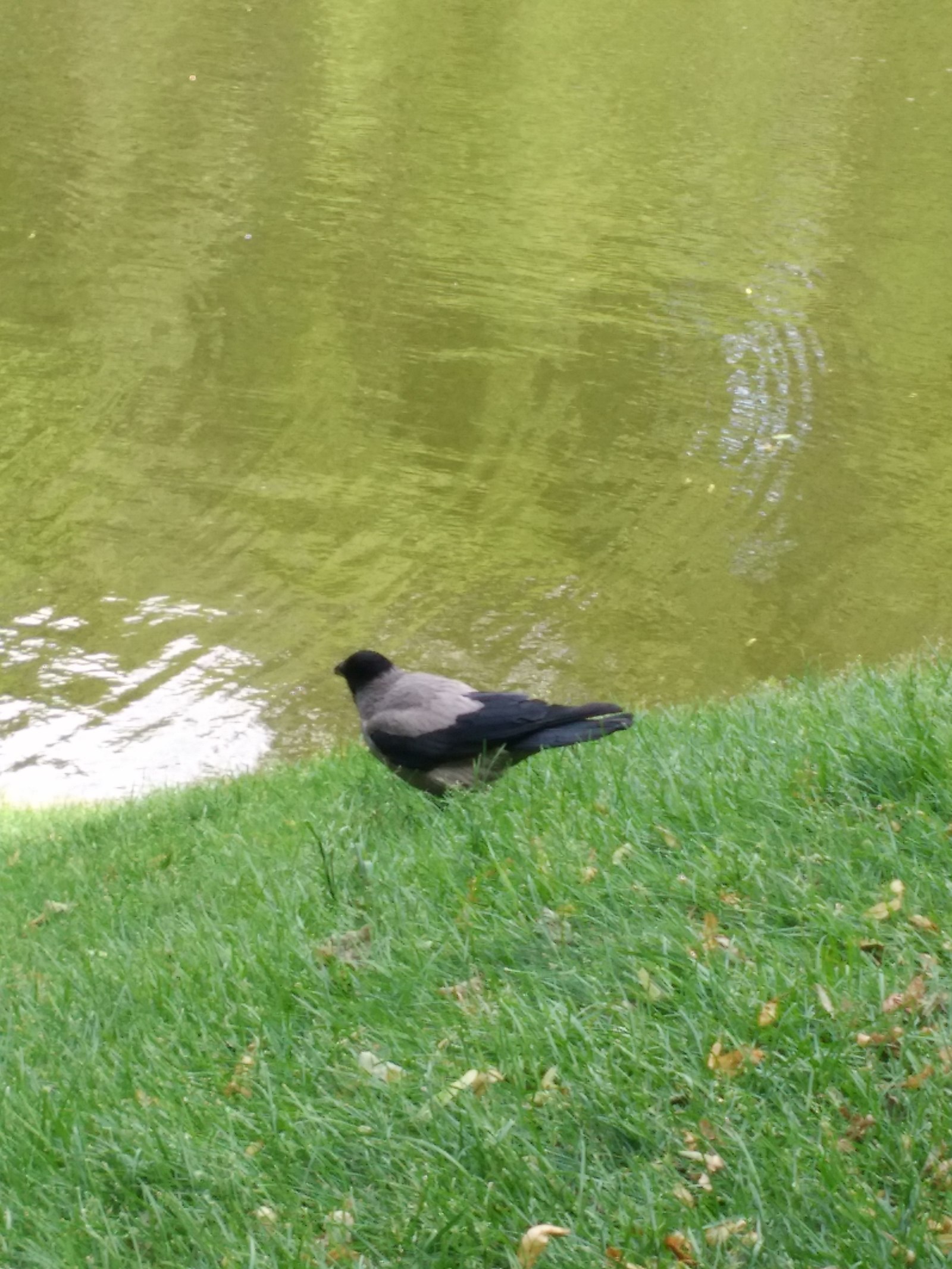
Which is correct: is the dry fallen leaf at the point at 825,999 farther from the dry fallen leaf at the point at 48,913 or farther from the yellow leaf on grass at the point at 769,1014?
the dry fallen leaf at the point at 48,913

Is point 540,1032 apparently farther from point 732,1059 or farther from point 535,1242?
point 535,1242

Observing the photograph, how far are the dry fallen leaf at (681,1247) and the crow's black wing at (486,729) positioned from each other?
8.47 feet

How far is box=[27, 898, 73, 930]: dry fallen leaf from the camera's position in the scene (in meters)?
5.40

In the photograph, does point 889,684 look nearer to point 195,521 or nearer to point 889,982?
point 889,982

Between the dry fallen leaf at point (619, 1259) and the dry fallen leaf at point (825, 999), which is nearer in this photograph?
the dry fallen leaf at point (619, 1259)

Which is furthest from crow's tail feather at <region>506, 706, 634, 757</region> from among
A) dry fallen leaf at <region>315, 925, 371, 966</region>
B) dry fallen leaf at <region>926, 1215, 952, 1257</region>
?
dry fallen leaf at <region>926, 1215, 952, 1257</region>

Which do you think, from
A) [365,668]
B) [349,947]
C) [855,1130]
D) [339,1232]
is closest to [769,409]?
[365,668]

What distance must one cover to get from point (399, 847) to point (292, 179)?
1620cm

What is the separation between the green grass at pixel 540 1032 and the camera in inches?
108

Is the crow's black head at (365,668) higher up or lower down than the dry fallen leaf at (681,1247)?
lower down

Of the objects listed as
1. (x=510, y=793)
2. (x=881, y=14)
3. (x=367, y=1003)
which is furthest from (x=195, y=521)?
(x=881, y=14)

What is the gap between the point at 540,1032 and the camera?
327cm

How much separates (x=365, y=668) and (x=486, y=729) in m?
0.86

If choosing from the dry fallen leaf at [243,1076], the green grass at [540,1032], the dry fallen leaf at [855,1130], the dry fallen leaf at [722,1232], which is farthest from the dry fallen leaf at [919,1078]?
the dry fallen leaf at [243,1076]
